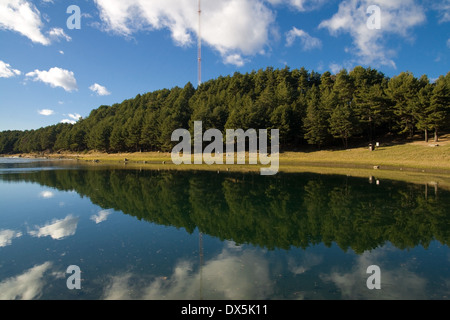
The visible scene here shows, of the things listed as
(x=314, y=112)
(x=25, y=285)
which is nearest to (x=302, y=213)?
(x=25, y=285)

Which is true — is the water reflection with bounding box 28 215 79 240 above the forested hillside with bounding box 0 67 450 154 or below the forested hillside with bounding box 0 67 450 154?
below

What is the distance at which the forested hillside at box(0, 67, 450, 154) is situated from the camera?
181ft

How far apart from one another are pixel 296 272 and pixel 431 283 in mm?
3715

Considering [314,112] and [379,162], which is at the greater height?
[314,112]

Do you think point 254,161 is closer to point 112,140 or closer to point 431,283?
point 431,283

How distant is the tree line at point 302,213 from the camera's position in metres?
10.8

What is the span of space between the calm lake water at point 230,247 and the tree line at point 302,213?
0.27 ft

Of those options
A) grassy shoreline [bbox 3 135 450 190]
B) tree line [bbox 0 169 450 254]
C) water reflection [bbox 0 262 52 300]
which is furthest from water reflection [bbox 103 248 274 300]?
grassy shoreline [bbox 3 135 450 190]

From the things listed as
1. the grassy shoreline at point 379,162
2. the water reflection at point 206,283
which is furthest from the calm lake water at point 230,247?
the grassy shoreline at point 379,162

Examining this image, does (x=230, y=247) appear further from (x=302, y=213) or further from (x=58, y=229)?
(x=58, y=229)

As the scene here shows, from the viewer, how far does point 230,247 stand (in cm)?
988

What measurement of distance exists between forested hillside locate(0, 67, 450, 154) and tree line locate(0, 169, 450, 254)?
39719 millimetres

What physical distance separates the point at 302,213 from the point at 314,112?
181ft

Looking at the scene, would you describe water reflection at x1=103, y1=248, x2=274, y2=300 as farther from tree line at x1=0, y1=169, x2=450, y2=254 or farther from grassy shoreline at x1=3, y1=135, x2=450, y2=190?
grassy shoreline at x1=3, y1=135, x2=450, y2=190
